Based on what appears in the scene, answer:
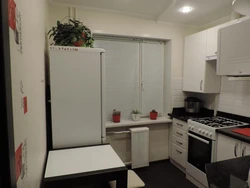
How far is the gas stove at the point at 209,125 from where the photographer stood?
2.13m

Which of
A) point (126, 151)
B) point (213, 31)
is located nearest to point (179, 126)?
point (126, 151)

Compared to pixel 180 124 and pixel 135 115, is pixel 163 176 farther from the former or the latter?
pixel 135 115

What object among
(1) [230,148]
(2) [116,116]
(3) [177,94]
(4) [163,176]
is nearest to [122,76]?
(2) [116,116]

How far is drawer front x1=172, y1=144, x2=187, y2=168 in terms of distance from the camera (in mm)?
2686

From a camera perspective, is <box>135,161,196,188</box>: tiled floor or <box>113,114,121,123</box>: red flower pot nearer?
<box>135,161,196,188</box>: tiled floor

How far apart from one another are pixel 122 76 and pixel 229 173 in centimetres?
214

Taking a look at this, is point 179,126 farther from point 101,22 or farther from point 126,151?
point 101,22

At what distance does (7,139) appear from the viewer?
1.45 ft

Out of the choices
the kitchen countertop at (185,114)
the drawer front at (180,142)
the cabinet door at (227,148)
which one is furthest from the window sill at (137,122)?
the cabinet door at (227,148)

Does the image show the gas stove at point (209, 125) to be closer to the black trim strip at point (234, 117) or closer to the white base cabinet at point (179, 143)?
the black trim strip at point (234, 117)

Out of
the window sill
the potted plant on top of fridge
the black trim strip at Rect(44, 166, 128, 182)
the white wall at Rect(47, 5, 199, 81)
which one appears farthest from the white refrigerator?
the potted plant on top of fridge

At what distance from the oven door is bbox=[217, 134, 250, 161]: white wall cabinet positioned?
11cm

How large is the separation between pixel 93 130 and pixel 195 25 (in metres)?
2.65

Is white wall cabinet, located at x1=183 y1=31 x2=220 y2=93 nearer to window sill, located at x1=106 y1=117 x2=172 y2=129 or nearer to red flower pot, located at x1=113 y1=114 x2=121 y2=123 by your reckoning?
→ window sill, located at x1=106 y1=117 x2=172 y2=129
